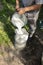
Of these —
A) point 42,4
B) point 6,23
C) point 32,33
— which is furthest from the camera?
point 6,23

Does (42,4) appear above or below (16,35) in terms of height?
above

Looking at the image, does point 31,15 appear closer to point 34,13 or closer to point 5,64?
point 34,13

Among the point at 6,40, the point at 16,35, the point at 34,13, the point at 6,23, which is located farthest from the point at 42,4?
the point at 6,23

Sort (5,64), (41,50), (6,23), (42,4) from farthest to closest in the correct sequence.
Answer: (6,23)
(41,50)
(5,64)
(42,4)

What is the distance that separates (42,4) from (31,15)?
63 centimetres

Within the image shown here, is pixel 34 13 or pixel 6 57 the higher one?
pixel 34 13

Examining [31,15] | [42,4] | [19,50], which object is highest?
[42,4]

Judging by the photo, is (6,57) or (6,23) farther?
(6,23)

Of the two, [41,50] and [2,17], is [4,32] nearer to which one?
[2,17]

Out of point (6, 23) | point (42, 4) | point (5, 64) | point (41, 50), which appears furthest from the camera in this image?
point (6, 23)

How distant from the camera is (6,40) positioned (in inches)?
196

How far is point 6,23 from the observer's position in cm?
556

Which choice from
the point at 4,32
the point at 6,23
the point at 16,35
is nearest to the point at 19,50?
the point at 16,35

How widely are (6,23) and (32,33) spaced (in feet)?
2.65
